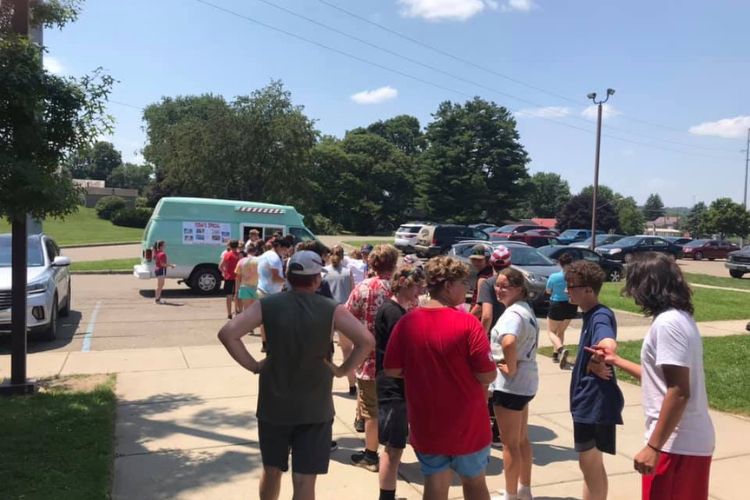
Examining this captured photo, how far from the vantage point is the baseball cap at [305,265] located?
10.8 feet

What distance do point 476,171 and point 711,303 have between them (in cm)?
4394

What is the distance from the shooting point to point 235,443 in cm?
529

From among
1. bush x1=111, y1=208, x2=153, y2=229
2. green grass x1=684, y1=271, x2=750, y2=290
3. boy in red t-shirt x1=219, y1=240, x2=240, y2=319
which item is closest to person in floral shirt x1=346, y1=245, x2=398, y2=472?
boy in red t-shirt x1=219, y1=240, x2=240, y2=319

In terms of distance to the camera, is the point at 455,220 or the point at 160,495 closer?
the point at 160,495

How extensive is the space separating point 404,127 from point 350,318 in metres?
102

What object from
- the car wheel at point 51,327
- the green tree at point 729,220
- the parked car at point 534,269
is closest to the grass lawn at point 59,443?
the car wheel at point 51,327

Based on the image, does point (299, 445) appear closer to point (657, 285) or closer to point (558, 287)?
point (657, 285)

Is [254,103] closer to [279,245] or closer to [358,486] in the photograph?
[279,245]

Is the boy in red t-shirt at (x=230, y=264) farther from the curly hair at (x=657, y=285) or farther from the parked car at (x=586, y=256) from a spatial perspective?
the curly hair at (x=657, y=285)

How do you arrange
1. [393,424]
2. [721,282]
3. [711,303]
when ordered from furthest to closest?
[721,282] → [711,303] → [393,424]

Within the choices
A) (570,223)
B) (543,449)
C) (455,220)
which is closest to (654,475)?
(543,449)

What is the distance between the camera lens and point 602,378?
3.38 metres

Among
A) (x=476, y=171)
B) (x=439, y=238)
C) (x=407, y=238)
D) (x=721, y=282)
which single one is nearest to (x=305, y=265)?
(x=721, y=282)

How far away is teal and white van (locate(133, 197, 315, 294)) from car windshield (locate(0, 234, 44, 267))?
14.4ft
